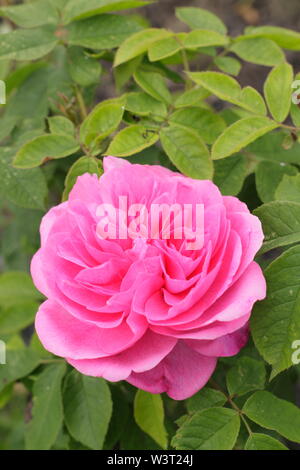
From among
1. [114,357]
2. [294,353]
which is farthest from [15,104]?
[294,353]

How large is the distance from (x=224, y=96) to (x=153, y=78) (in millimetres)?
181

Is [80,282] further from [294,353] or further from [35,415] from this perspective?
[35,415]

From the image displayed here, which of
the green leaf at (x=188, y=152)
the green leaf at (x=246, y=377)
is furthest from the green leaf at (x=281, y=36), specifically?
the green leaf at (x=246, y=377)

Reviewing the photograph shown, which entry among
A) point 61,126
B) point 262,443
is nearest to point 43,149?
point 61,126

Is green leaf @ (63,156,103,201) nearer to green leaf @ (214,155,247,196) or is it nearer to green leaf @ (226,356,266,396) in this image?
green leaf @ (214,155,247,196)

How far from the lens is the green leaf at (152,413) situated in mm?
1155

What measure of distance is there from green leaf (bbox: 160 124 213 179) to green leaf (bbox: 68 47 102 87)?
27 centimetres

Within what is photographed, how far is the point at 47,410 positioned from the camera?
125cm

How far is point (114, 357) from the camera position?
893mm

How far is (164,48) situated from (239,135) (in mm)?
275

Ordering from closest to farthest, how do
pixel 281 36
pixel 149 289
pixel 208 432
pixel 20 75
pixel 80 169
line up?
1. pixel 149 289
2. pixel 208 432
3. pixel 80 169
4. pixel 281 36
5. pixel 20 75

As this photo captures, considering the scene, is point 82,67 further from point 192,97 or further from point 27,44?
point 192,97

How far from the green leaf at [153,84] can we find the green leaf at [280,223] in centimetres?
34

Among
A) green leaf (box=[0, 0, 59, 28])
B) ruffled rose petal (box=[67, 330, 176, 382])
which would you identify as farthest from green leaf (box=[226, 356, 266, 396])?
green leaf (box=[0, 0, 59, 28])
